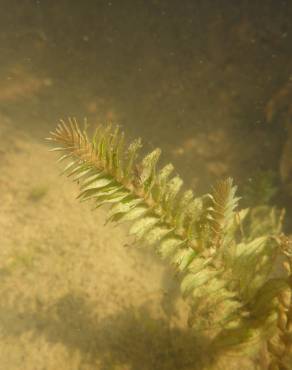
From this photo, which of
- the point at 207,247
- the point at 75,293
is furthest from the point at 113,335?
the point at 207,247

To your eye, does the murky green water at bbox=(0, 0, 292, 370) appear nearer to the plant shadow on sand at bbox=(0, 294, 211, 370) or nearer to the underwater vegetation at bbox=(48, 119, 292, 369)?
the plant shadow on sand at bbox=(0, 294, 211, 370)

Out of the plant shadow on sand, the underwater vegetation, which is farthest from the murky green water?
the underwater vegetation

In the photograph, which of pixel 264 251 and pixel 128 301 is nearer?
pixel 264 251

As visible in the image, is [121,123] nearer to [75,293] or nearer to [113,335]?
[75,293]

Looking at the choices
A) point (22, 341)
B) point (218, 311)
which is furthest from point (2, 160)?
point (218, 311)

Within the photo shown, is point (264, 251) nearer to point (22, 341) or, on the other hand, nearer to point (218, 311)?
point (218, 311)

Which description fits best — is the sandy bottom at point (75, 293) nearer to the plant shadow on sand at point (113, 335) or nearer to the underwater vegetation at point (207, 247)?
the plant shadow on sand at point (113, 335)
